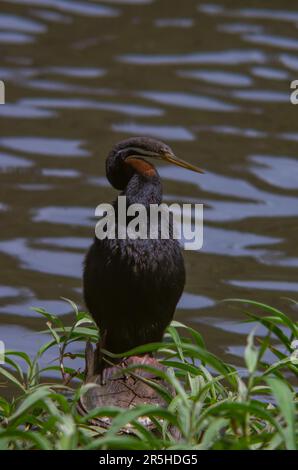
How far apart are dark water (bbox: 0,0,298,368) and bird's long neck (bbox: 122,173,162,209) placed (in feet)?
6.58

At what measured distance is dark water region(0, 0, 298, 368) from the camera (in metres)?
7.60

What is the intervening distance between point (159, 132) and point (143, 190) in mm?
4688

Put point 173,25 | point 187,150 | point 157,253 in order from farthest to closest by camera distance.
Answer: point 173,25, point 187,150, point 157,253

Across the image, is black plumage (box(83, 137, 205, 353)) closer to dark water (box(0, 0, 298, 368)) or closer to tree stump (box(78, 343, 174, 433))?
tree stump (box(78, 343, 174, 433))

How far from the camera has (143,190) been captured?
16.0 ft

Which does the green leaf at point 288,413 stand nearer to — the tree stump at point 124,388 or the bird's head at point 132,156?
the tree stump at point 124,388

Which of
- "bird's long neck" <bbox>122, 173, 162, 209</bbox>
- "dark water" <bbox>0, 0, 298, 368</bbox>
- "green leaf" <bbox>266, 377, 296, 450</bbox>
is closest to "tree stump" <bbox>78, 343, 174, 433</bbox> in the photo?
"bird's long neck" <bbox>122, 173, 162, 209</bbox>

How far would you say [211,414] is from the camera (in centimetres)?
421

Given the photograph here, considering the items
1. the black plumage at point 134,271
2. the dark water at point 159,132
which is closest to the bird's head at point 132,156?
the black plumage at point 134,271

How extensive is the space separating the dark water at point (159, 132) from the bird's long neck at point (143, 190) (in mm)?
2005

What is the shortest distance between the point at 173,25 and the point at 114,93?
1.43 meters

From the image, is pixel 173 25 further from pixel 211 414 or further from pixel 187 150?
pixel 211 414

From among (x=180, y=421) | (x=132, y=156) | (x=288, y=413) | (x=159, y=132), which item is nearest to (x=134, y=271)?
(x=132, y=156)
